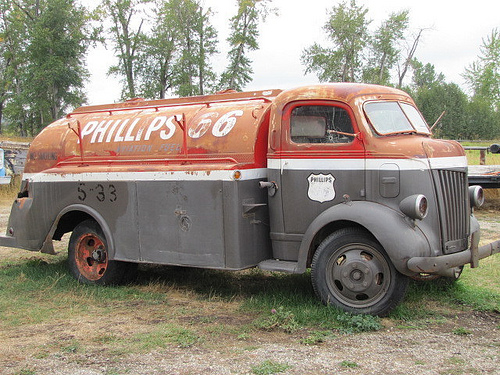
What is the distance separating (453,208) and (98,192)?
4.45 metres

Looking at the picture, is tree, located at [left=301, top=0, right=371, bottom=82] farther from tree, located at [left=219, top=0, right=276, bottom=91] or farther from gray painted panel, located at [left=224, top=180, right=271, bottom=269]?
gray painted panel, located at [left=224, top=180, right=271, bottom=269]

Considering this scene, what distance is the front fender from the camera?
17.8 ft

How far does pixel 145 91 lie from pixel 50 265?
33.1 metres

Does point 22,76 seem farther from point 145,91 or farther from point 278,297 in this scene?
point 278,297

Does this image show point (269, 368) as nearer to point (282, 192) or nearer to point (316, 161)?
point (282, 192)

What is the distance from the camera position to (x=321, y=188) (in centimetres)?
617

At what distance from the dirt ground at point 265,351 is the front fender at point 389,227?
74cm

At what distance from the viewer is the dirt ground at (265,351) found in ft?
14.8

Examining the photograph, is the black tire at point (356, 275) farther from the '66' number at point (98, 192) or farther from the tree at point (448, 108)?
the tree at point (448, 108)

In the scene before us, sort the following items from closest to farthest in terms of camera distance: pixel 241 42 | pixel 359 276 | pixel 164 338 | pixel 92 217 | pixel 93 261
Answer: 1. pixel 164 338
2. pixel 359 276
3. pixel 92 217
4. pixel 93 261
5. pixel 241 42

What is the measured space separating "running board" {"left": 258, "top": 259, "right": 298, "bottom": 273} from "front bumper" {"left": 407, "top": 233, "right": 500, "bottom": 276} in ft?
4.37

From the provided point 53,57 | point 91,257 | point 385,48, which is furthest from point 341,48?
point 91,257

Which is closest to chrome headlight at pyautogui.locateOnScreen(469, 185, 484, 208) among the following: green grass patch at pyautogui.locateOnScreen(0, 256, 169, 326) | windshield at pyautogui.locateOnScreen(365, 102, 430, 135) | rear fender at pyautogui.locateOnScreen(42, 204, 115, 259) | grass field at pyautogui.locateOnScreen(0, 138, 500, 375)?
windshield at pyautogui.locateOnScreen(365, 102, 430, 135)

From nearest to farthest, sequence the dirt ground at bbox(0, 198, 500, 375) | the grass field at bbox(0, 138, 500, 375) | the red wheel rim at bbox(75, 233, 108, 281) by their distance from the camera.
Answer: the dirt ground at bbox(0, 198, 500, 375)
the grass field at bbox(0, 138, 500, 375)
the red wheel rim at bbox(75, 233, 108, 281)
